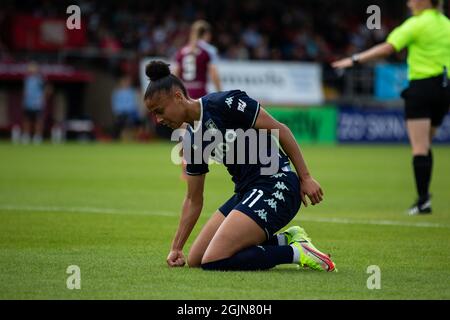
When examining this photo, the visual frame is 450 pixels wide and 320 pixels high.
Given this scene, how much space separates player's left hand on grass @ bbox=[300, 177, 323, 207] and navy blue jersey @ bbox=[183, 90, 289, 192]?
29 centimetres

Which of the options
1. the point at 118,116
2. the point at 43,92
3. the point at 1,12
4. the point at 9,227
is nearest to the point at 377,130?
the point at 118,116

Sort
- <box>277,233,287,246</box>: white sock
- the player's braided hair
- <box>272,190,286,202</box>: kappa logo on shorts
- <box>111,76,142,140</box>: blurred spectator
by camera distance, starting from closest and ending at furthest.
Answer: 1. the player's braided hair
2. <box>272,190,286,202</box>: kappa logo on shorts
3. <box>277,233,287,246</box>: white sock
4. <box>111,76,142,140</box>: blurred spectator

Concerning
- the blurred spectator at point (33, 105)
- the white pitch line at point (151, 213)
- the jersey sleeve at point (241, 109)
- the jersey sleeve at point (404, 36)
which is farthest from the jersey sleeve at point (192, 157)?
the blurred spectator at point (33, 105)

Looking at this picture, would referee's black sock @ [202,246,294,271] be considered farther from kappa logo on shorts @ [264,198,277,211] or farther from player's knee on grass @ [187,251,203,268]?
kappa logo on shorts @ [264,198,277,211]

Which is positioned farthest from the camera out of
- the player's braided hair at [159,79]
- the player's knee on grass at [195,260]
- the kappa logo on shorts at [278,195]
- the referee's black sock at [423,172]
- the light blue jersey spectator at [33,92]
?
the light blue jersey spectator at [33,92]

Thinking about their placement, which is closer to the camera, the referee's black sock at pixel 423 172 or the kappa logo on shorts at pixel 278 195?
the kappa logo on shorts at pixel 278 195

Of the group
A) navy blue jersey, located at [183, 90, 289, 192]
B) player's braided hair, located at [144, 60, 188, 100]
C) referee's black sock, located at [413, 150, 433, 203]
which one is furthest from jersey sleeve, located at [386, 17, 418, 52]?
player's braided hair, located at [144, 60, 188, 100]

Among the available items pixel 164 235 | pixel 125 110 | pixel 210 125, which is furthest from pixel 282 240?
pixel 125 110

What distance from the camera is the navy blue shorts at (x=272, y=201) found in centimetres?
733

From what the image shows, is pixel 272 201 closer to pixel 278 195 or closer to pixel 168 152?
pixel 278 195

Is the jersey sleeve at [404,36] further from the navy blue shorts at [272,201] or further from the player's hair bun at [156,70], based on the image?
the player's hair bun at [156,70]

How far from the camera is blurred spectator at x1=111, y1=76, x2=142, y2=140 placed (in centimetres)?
3019

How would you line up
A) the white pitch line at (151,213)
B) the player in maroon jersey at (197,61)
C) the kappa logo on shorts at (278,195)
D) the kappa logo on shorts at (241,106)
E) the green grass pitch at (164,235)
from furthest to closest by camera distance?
the player in maroon jersey at (197,61)
the white pitch line at (151,213)
the kappa logo on shorts at (278,195)
the kappa logo on shorts at (241,106)
the green grass pitch at (164,235)

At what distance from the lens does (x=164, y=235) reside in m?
9.82
